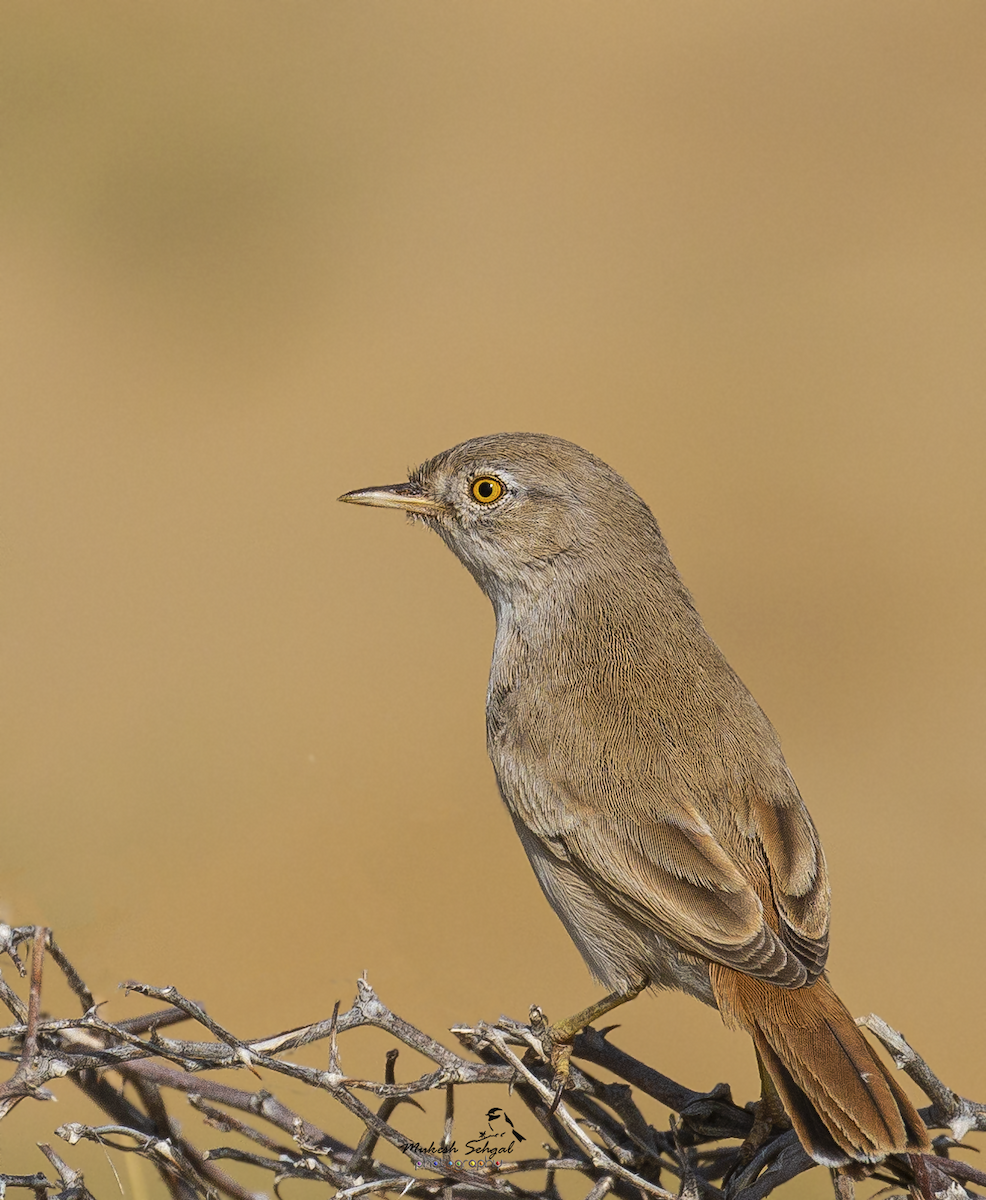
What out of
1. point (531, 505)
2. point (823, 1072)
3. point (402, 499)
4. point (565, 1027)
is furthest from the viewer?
point (402, 499)

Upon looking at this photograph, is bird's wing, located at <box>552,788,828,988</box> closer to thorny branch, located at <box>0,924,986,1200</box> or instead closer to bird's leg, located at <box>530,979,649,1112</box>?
bird's leg, located at <box>530,979,649,1112</box>

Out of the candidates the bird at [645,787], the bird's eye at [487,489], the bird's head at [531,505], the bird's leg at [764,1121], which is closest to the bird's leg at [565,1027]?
the bird at [645,787]

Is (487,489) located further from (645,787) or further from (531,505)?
(645,787)

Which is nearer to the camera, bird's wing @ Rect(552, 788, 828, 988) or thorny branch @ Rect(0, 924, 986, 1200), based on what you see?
thorny branch @ Rect(0, 924, 986, 1200)

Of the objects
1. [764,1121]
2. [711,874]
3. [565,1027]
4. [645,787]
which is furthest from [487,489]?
[764,1121]

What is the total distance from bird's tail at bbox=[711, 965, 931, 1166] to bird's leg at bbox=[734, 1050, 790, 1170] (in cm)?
9

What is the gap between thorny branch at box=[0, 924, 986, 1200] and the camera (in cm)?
203

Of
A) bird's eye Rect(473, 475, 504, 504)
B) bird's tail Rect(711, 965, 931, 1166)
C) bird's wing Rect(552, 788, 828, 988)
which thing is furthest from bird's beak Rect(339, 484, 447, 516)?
bird's tail Rect(711, 965, 931, 1166)

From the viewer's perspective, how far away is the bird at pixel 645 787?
2.68 metres

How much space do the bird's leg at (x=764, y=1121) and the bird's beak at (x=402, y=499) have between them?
1.90 m

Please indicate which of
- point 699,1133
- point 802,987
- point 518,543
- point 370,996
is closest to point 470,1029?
point 370,996

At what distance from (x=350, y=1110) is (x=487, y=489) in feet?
7.23

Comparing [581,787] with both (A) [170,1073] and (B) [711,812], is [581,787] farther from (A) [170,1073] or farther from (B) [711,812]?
(A) [170,1073]

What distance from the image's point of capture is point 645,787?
124 inches
